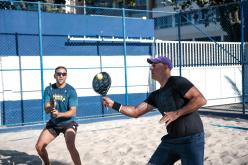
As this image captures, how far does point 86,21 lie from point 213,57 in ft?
18.3

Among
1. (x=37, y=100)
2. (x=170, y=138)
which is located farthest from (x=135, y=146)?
(x=37, y=100)

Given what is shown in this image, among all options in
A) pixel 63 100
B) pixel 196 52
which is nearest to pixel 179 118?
pixel 63 100

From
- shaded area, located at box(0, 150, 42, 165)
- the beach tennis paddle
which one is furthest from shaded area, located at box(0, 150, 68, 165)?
the beach tennis paddle

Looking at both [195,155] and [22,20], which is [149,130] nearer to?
[22,20]

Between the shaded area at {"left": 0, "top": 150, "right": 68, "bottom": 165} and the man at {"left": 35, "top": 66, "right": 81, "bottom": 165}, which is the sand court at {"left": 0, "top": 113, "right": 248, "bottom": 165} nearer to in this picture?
the shaded area at {"left": 0, "top": 150, "right": 68, "bottom": 165}

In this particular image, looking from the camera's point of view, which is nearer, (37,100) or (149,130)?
(149,130)

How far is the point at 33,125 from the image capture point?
11625 mm

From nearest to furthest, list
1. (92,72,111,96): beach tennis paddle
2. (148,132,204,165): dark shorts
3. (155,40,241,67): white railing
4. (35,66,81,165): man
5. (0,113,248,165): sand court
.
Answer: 1. (148,132,204,165): dark shorts
2. (92,72,111,96): beach tennis paddle
3. (35,66,81,165): man
4. (0,113,248,165): sand court
5. (155,40,241,67): white railing

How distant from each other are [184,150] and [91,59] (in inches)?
385

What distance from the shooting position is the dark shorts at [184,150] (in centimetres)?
386

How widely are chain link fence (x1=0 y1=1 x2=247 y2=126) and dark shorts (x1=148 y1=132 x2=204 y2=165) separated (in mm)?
8074

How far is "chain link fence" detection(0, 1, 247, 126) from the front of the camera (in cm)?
1184

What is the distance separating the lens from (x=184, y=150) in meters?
3.90

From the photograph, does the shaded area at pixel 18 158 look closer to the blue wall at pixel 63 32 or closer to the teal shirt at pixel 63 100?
the teal shirt at pixel 63 100
